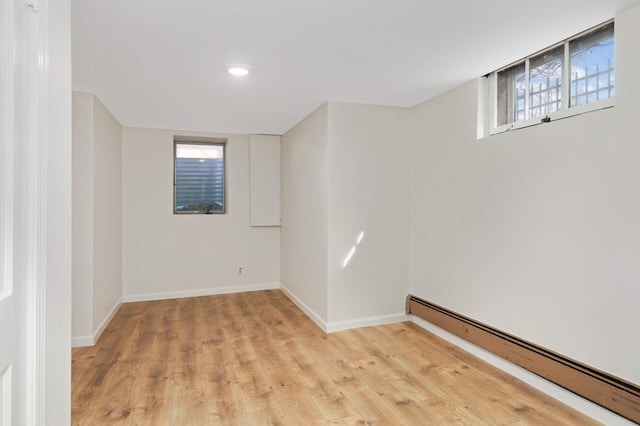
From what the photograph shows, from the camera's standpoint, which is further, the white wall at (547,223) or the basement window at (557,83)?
the basement window at (557,83)

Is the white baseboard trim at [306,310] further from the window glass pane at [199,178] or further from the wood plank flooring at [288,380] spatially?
the window glass pane at [199,178]

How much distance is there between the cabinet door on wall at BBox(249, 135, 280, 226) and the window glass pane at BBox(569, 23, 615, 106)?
3670 millimetres

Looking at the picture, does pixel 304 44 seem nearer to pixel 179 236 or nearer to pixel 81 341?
pixel 81 341

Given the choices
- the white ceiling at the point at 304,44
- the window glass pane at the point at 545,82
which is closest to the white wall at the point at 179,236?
the white ceiling at the point at 304,44

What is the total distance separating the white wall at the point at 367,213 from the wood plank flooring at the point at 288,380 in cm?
32

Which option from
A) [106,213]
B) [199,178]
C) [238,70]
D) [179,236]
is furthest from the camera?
[199,178]

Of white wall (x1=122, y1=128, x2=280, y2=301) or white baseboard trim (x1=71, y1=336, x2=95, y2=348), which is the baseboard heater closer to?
white wall (x1=122, y1=128, x2=280, y2=301)

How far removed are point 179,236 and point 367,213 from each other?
270cm

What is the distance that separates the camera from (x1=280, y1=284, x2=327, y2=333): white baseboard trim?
3609mm

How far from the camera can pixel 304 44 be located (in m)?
2.28

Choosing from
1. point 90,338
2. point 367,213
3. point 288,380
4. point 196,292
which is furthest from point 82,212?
point 367,213

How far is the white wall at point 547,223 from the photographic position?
75.9 inches
